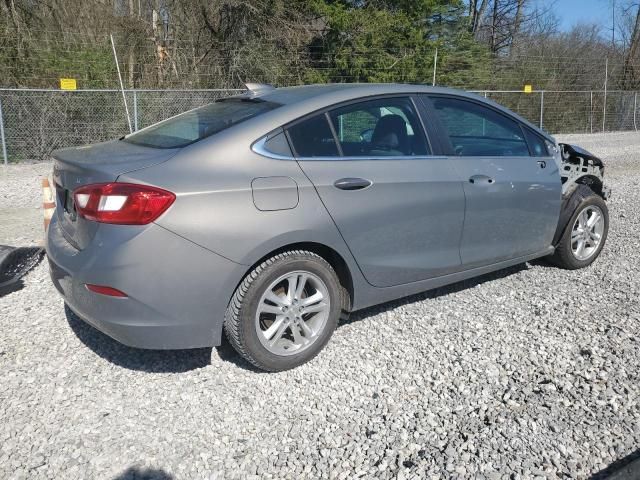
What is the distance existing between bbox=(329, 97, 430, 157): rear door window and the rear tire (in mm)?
1892

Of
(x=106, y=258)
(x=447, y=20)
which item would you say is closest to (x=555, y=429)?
(x=106, y=258)

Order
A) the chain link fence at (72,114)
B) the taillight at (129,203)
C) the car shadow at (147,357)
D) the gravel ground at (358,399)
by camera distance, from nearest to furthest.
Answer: the gravel ground at (358,399)
the taillight at (129,203)
the car shadow at (147,357)
the chain link fence at (72,114)

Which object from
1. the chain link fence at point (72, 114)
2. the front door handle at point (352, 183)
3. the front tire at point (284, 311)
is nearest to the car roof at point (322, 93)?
the front door handle at point (352, 183)

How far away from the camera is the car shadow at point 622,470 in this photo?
254 centimetres

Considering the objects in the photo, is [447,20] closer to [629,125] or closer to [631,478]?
[629,125]

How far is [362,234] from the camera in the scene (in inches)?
141

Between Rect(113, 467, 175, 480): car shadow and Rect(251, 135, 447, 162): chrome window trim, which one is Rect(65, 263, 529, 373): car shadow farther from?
Rect(251, 135, 447, 162): chrome window trim

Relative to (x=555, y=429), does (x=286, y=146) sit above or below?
above

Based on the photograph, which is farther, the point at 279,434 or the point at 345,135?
the point at 345,135

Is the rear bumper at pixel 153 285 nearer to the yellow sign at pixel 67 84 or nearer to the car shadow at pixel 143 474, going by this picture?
the car shadow at pixel 143 474

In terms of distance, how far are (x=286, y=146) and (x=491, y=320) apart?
2000mm

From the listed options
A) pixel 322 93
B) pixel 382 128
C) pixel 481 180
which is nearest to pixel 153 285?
pixel 322 93

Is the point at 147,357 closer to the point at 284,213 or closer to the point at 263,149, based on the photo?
the point at 284,213

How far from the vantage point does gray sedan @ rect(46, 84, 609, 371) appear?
9.80 ft
